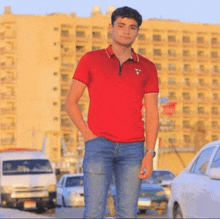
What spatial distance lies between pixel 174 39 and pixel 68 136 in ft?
84.5

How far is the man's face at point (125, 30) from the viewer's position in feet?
21.7

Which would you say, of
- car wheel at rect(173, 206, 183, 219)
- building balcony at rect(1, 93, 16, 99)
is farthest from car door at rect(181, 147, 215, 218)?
building balcony at rect(1, 93, 16, 99)

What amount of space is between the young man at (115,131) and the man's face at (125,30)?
0.03ft

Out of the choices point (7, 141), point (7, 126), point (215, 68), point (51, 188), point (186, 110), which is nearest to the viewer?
point (51, 188)

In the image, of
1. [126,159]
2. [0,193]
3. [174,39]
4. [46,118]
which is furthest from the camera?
[174,39]

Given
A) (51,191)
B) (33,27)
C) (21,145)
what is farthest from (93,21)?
(51,191)

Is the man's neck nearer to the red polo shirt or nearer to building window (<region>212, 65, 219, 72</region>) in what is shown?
the red polo shirt

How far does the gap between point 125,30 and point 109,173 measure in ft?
3.40

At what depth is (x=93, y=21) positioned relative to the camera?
144875 mm

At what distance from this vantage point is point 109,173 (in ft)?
21.1

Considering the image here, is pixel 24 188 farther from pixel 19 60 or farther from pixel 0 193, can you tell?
pixel 19 60

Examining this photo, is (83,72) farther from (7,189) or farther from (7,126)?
(7,126)

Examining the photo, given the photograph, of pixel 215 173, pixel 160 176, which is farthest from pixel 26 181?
pixel 215 173

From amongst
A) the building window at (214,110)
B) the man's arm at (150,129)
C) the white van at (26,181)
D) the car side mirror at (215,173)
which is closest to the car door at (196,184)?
the car side mirror at (215,173)
